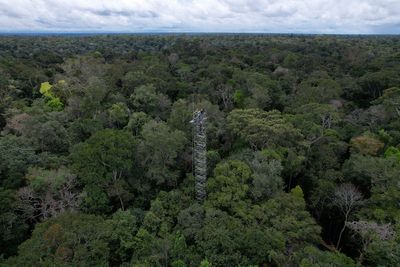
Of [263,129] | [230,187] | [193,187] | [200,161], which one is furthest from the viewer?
[263,129]

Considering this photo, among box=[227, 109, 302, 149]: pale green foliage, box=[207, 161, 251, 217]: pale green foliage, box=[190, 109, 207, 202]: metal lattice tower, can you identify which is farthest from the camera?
box=[227, 109, 302, 149]: pale green foliage

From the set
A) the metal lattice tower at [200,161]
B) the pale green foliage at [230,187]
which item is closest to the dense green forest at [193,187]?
the pale green foliage at [230,187]

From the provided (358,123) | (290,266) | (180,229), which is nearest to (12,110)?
(180,229)

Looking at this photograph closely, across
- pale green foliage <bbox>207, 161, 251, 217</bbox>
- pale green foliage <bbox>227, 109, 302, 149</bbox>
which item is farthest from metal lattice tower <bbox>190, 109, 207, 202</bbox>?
pale green foliage <bbox>227, 109, 302, 149</bbox>

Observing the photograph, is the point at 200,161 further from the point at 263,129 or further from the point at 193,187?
the point at 263,129

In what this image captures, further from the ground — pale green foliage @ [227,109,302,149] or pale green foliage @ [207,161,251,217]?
pale green foliage @ [227,109,302,149]

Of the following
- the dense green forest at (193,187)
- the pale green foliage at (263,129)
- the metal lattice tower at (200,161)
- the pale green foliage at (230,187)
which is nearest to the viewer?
the dense green forest at (193,187)

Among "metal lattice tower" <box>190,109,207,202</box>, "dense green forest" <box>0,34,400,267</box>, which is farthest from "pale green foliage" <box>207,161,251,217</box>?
"metal lattice tower" <box>190,109,207,202</box>

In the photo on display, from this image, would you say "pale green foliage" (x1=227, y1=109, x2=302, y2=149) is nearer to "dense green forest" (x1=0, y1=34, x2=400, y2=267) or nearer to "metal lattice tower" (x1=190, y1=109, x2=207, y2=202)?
"dense green forest" (x1=0, y1=34, x2=400, y2=267)

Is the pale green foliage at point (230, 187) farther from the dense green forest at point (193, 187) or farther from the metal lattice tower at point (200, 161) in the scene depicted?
the metal lattice tower at point (200, 161)

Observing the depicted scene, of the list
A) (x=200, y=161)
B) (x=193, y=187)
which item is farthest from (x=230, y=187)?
(x=193, y=187)

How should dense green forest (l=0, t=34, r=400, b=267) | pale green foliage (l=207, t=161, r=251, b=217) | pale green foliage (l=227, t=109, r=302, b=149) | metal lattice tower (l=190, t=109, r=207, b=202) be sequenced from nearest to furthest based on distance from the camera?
dense green forest (l=0, t=34, r=400, b=267) → pale green foliage (l=207, t=161, r=251, b=217) → metal lattice tower (l=190, t=109, r=207, b=202) → pale green foliage (l=227, t=109, r=302, b=149)

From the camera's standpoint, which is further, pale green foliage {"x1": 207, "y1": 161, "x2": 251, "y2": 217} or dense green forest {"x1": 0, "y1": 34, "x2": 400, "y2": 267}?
pale green foliage {"x1": 207, "y1": 161, "x2": 251, "y2": 217}
